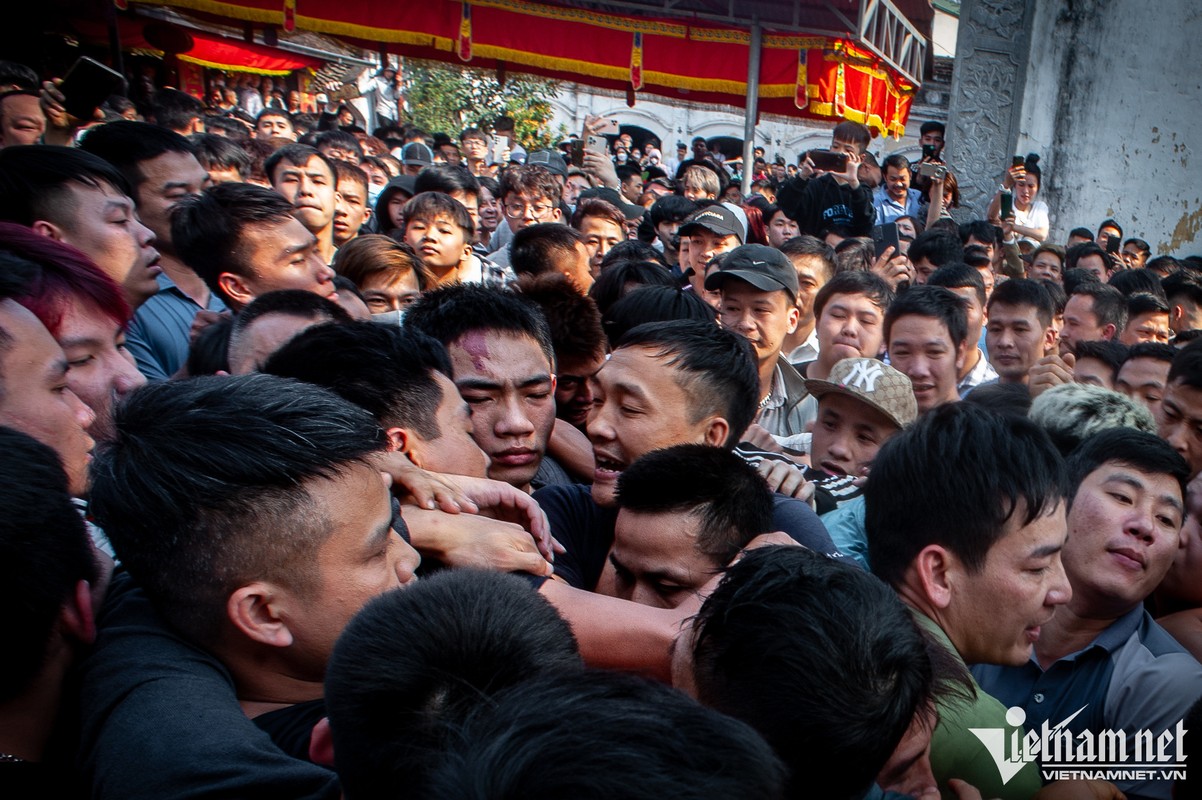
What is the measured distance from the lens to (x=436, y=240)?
5164mm

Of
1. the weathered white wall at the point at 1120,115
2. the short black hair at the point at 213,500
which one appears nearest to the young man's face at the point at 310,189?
the short black hair at the point at 213,500

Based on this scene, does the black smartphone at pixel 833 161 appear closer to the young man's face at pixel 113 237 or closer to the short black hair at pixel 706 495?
the young man's face at pixel 113 237

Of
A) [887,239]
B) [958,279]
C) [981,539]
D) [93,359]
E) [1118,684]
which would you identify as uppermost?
[887,239]

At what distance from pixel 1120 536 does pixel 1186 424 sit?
130cm

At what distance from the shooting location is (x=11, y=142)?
18.1 feet

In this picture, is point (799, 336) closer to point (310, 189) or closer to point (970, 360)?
point (970, 360)

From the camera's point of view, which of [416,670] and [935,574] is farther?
[935,574]

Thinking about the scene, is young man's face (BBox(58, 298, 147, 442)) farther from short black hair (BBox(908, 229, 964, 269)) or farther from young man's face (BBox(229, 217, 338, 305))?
short black hair (BBox(908, 229, 964, 269))

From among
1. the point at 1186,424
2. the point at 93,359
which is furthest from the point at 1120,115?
the point at 93,359

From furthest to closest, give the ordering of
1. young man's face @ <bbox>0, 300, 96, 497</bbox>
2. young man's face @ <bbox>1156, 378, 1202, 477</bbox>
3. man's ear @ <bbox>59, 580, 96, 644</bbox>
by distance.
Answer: young man's face @ <bbox>1156, 378, 1202, 477</bbox> < young man's face @ <bbox>0, 300, 96, 497</bbox> < man's ear @ <bbox>59, 580, 96, 644</bbox>

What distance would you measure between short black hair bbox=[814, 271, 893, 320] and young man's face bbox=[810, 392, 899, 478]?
1.30 metres

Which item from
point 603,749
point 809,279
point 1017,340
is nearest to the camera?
point 603,749

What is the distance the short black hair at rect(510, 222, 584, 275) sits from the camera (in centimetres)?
476

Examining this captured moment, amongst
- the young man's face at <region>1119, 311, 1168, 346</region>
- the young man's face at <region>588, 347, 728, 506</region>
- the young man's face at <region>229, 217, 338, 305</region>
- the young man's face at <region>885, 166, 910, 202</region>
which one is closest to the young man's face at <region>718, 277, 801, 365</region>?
the young man's face at <region>588, 347, 728, 506</region>
